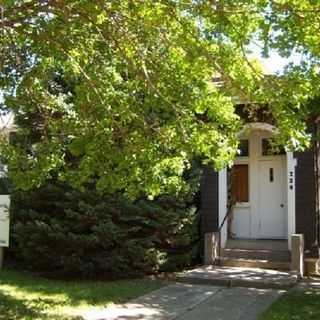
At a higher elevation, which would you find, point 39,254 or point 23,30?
point 23,30

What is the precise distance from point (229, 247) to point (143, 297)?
5.10 meters

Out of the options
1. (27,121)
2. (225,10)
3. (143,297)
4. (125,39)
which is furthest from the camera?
(27,121)

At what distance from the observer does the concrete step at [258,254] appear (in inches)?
608

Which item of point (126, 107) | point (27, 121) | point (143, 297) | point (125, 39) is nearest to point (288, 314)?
point (143, 297)

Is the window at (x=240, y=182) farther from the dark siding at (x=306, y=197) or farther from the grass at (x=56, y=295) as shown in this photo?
the grass at (x=56, y=295)

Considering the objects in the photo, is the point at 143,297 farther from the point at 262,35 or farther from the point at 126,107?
the point at 262,35

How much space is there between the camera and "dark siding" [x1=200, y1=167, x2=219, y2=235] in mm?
16641

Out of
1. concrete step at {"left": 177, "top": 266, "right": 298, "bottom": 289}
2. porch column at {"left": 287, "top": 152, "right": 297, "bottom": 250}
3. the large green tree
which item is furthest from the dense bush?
the large green tree

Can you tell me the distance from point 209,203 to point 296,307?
5.91m

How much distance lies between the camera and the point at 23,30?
9391mm

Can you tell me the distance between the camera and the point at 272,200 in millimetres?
17188

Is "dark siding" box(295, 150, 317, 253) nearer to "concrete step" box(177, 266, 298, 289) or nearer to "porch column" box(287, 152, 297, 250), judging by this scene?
"porch column" box(287, 152, 297, 250)

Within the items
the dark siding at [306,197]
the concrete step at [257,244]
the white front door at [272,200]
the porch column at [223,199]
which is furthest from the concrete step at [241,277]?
the white front door at [272,200]

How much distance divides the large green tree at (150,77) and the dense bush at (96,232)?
3.46m
